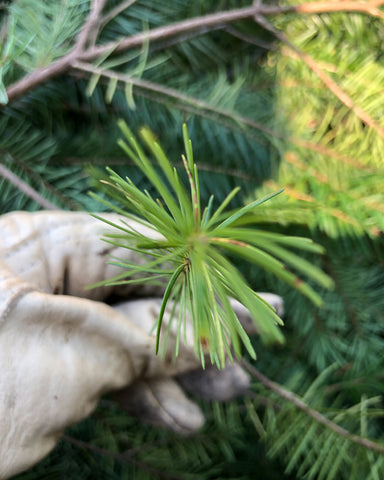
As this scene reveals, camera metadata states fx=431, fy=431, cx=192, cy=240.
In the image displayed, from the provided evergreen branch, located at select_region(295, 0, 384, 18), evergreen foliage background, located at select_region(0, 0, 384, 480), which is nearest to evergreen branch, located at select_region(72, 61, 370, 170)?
evergreen foliage background, located at select_region(0, 0, 384, 480)

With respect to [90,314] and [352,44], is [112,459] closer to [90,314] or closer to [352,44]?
[90,314]

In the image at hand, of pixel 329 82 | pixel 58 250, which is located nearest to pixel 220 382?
pixel 58 250

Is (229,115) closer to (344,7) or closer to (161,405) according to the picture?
(344,7)

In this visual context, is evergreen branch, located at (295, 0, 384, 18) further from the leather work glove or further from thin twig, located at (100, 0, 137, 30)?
the leather work glove

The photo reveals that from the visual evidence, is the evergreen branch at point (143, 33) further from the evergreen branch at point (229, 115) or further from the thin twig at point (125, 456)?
the thin twig at point (125, 456)

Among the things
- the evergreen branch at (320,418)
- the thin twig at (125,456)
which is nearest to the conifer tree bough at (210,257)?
the evergreen branch at (320,418)

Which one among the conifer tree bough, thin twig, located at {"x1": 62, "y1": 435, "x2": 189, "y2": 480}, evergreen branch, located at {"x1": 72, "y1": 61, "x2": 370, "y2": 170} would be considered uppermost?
evergreen branch, located at {"x1": 72, "y1": 61, "x2": 370, "y2": 170}

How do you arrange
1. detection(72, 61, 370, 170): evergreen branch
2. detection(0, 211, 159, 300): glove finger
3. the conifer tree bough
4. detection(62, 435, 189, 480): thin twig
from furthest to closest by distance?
detection(62, 435, 189, 480): thin twig
detection(72, 61, 370, 170): evergreen branch
detection(0, 211, 159, 300): glove finger
the conifer tree bough
